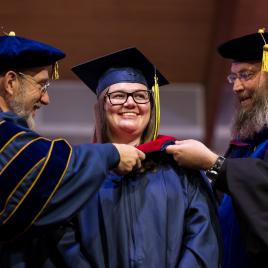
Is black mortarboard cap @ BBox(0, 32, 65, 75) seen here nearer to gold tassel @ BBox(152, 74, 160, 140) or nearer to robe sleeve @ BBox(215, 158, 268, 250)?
gold tassel @ BBox(152, 74, 160, 140)

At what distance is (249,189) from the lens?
2.73 meters

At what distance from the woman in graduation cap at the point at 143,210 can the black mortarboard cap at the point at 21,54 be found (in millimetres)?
363

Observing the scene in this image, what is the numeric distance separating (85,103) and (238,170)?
580cm

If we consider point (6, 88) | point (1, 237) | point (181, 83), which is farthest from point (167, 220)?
point (181, 83)

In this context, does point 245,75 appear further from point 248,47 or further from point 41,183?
point 41,183

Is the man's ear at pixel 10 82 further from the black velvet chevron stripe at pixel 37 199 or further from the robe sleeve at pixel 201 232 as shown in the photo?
the robe sleeve at pixel 201 232

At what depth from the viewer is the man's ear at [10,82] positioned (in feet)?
9.32

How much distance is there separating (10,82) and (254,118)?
125cm

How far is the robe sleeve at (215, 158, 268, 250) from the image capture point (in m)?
2.68

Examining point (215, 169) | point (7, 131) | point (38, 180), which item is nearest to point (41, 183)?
point (38, 180)

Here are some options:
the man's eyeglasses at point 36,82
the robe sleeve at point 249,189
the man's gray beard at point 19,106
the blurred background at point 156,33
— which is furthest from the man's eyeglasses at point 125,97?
the blurred background at point 156,33

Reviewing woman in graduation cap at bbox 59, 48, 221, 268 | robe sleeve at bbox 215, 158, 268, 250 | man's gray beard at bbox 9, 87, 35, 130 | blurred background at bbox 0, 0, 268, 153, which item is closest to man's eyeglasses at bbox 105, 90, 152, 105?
woman in graduation cap at bbox 59, 48, 221, 268

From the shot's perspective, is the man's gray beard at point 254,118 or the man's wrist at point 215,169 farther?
the man's gray beard at point 254,118

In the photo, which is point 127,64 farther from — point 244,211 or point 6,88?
point 244,211
